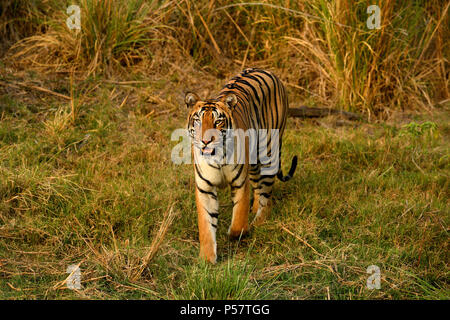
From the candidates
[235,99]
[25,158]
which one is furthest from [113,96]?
[235,99]

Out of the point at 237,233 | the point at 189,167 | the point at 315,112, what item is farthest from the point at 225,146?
the point at 315,112

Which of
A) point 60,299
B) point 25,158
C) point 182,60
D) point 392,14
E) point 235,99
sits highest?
point 392,14

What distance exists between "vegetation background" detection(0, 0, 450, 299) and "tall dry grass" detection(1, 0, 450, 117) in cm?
2

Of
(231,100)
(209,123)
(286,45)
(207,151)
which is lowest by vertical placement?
(207,151)

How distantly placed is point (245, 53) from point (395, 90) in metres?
1.91

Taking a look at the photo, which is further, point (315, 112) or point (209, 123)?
point (315, 112)

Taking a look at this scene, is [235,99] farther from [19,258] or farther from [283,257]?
[19,258]

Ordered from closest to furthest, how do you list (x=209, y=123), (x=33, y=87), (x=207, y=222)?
(x=209, y=123)
(x=207, y=222)
(x=33, y=87)

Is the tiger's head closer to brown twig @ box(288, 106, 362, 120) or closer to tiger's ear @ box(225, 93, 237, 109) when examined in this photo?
tiger's ear @ box(225, 93, 237, 109)

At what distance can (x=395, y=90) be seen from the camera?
638cm

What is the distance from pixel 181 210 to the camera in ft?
14.1

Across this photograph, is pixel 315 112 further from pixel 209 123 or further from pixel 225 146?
pixel 209 123

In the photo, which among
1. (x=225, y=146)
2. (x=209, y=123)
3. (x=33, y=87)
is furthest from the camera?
(x=33, y=87)

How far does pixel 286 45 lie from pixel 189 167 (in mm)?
2596
